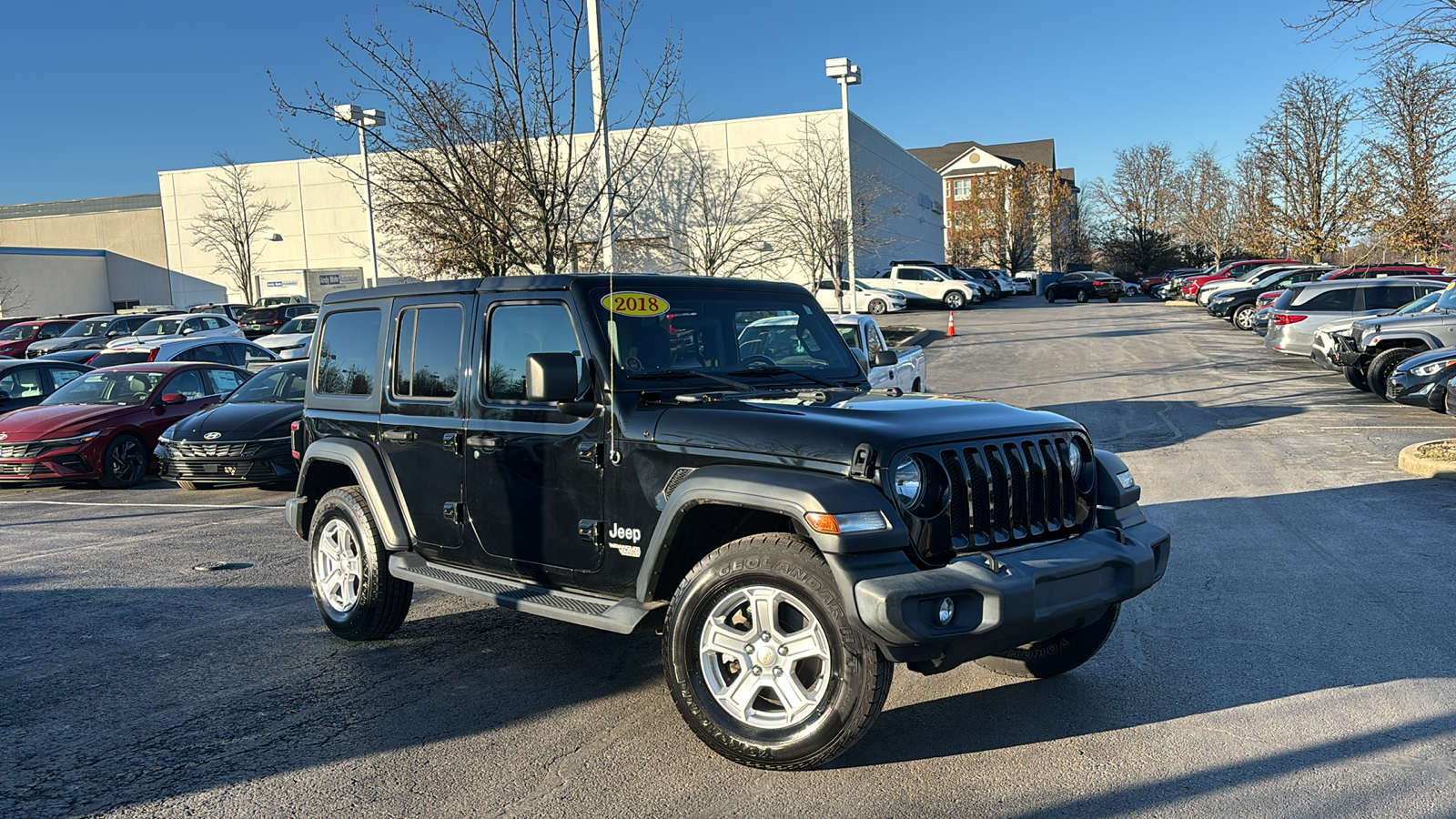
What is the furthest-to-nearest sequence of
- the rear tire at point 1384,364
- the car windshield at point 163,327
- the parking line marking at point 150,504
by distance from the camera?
the car windshield at point 163,327 < the rear tire at point 1384,364 < the parking line marking at point 150,504

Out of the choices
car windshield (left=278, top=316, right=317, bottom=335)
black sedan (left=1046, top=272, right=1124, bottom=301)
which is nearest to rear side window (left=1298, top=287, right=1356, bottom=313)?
car windshield (left=278, top=316, right=317, bottom=335)

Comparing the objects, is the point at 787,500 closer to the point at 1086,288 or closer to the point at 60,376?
the point at 60,376

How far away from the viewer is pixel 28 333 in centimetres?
3547

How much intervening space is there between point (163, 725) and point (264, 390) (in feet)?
31.1

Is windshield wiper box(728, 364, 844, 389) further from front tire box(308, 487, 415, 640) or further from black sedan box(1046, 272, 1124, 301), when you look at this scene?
black sedan box(1046, 272, 1124, 301)

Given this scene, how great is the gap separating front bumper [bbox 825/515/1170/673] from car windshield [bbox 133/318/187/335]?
89.9 ft

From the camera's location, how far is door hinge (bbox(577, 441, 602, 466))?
498 centimetres

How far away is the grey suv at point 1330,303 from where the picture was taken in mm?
21188

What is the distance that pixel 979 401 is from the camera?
5.09m

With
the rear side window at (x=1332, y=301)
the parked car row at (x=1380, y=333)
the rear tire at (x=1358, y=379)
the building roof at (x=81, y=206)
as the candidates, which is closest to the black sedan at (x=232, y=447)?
the parked car row at (x=1380, y=333)

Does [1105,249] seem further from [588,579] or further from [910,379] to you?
[588,579]

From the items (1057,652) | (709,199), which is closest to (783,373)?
(1057,652)

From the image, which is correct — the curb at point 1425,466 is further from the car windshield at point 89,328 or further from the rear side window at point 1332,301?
the car windshield at point 89,328

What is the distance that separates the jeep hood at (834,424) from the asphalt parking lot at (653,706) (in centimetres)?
127
